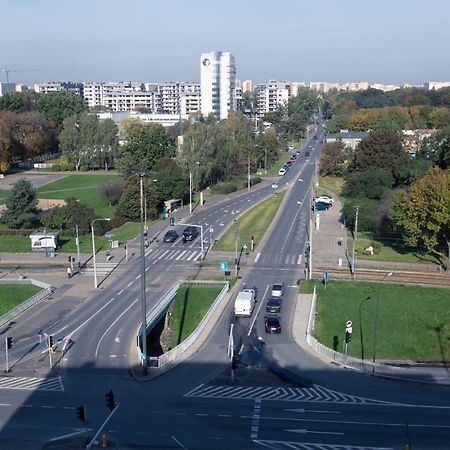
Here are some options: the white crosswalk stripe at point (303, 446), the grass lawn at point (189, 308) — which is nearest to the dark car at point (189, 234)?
the grass lawn at point (189, 308)

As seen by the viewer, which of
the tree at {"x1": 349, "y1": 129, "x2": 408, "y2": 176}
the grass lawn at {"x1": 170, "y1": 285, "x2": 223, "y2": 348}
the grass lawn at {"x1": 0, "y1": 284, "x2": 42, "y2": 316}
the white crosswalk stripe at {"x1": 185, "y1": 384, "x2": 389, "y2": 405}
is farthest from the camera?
the tree at {"x1": 349, "y1": 129, "x2": 408, "y2": 176}

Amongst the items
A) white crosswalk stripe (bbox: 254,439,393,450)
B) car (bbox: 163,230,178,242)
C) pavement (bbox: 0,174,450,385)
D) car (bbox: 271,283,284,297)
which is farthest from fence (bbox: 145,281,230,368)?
car (bbox: 163,230,178,242)

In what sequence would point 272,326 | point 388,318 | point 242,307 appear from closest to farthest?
point 272,326, point 242,307, point 388,318

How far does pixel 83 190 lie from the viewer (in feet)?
276

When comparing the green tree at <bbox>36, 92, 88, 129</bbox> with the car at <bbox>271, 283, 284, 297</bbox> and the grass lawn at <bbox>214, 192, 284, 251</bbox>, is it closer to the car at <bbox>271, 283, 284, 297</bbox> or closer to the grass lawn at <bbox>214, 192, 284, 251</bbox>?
the grass lawn at <bbox>214, 192, 284, 251</bbox>

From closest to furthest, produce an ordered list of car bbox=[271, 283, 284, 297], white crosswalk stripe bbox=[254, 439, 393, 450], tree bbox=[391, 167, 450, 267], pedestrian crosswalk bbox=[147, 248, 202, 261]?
1. white crosswalk stripe bbox=[254, 439, 393, 450]
2. car bbox=[271, 283, 284, 297]
3. tree bbox=[391, 167, 450, 267]
4. pedestrian crosswalk bbox=[147, 248, 202, 261]

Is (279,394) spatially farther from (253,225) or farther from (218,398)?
(253,225)

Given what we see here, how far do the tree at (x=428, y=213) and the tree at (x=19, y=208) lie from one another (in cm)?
3366

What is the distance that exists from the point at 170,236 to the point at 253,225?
9945mm

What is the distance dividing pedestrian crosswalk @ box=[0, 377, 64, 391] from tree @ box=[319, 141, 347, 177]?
70108 millimetres

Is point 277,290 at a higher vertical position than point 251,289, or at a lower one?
lower

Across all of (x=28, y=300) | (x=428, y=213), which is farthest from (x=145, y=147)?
(x=28, y=300)

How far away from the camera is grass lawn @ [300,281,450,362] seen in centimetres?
3372

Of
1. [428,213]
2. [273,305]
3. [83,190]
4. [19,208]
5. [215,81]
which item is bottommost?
[83,190]
